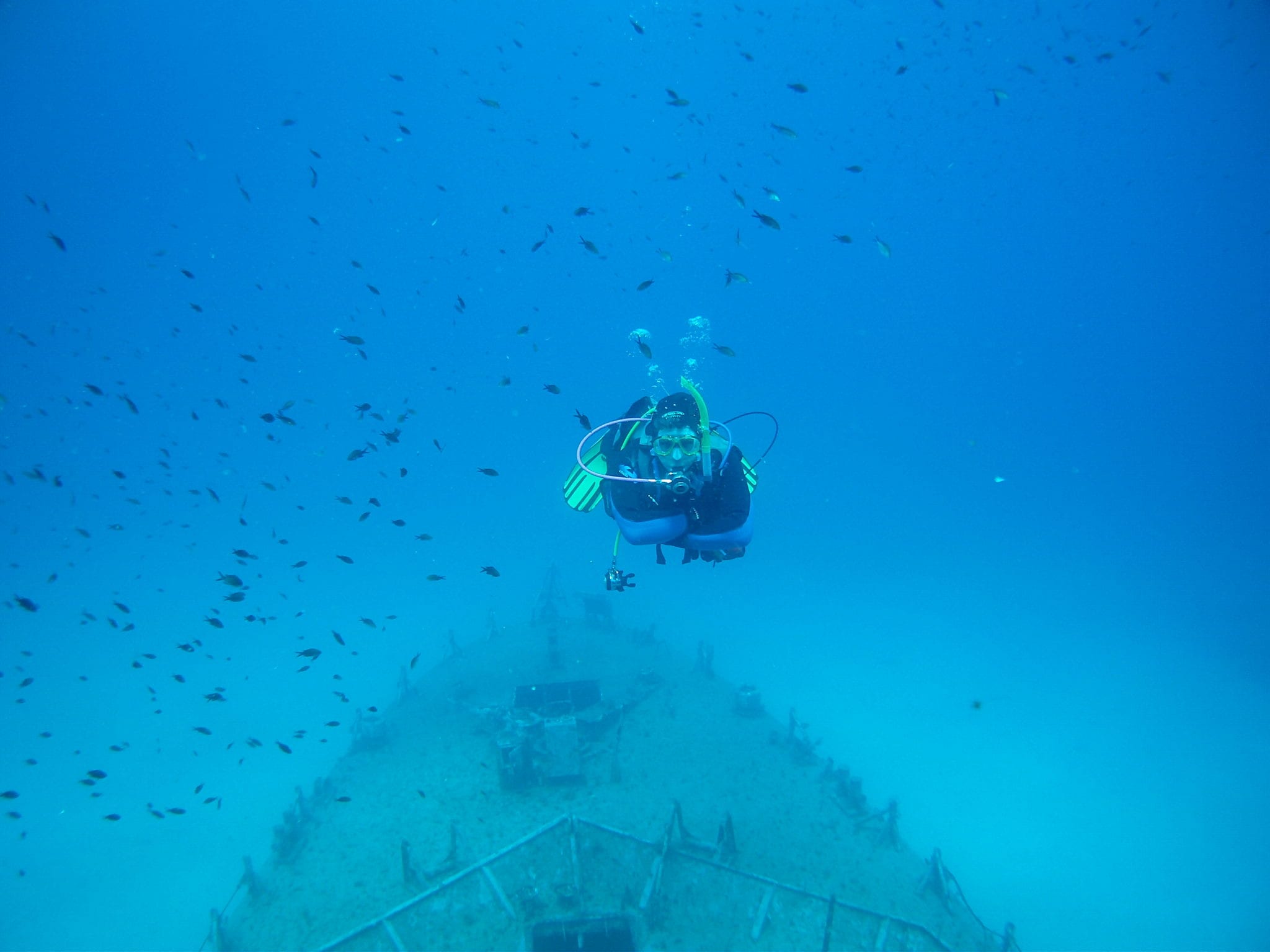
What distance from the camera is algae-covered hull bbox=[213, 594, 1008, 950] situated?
838cm

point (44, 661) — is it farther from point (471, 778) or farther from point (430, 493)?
point (430, 493)

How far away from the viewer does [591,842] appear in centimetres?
919

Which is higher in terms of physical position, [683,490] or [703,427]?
[703,427]

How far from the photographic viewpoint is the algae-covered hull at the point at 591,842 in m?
8.38

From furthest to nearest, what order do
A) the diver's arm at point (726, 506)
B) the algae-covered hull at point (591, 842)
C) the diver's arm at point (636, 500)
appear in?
the algae-covered hull at point (591, 842) < the diver's arm at point (726, 506) < the diver's arm at point (636, 500)

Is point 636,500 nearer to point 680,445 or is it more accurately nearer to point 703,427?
point 680,445

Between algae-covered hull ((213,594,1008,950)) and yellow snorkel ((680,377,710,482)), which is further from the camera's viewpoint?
algae-covered hull ((213,594,1008,950))

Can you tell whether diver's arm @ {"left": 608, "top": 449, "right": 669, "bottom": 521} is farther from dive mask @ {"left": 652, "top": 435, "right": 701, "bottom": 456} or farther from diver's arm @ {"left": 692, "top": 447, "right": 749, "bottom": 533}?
diver's arm @ {"left": 692, "top": 447, "right": 749, "bottom": 533}

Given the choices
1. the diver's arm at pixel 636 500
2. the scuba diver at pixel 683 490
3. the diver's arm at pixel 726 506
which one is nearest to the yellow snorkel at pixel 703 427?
the scuba diver at pixel 683 490

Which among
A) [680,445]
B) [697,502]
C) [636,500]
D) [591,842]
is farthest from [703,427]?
[591,842]

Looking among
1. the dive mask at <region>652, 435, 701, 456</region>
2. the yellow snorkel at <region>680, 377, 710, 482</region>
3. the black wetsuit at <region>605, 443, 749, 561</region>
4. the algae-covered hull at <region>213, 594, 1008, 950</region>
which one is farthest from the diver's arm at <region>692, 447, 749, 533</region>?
the algae-covered hull at <region>213, 594, 1008, 950</region>

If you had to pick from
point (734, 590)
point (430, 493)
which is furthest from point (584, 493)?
point (430, 493)

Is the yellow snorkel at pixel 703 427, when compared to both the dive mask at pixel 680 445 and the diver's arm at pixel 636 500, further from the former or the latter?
the diver's arm at pixel 636 500

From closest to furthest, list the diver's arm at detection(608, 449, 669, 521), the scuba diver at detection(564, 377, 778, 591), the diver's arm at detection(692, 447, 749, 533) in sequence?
the scuba diver at detection(564, 377, 778, 591) < the diver's arm at detection(608, 449, 669, 521) < the diver's arm at detection(692, 447, 749, 533)
